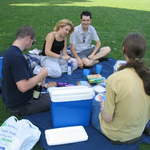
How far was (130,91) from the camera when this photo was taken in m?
2.78

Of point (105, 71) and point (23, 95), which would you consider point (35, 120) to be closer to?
point (23, 95)

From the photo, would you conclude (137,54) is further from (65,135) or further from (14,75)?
(14,75)

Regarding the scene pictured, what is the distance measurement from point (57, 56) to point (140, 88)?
96.5 inches

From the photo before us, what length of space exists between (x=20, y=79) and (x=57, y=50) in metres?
1.92

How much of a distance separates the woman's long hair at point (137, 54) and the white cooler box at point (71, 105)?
30.9 inches

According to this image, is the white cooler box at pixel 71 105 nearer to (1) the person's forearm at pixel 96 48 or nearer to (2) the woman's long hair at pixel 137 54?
(2) the woman's long hair at pixel 137 54

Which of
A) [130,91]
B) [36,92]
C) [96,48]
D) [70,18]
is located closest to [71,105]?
[36,92]

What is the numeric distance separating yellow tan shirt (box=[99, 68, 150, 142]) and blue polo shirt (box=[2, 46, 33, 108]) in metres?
1.03

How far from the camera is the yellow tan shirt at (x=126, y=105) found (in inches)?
109

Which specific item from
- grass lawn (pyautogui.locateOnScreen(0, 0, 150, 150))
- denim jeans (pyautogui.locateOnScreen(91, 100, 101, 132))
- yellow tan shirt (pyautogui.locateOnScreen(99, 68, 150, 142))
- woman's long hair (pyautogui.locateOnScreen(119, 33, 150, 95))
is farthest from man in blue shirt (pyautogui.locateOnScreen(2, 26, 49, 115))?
grass lawn (pyautogui.locateOnScreen(0, 0, 150, 150))

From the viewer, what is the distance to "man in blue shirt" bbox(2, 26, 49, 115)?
3.28 meters

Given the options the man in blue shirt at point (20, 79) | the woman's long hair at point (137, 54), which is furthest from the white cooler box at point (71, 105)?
the woman's long hair at point (137, 54)

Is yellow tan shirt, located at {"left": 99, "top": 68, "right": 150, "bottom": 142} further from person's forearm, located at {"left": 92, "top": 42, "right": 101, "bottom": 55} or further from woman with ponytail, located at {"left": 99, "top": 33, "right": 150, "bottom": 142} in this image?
person's forearm, located at {"left": 92, "top": 42, "right": 101, "bottom": 55}

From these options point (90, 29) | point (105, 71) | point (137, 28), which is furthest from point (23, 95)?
point (137, 28)
